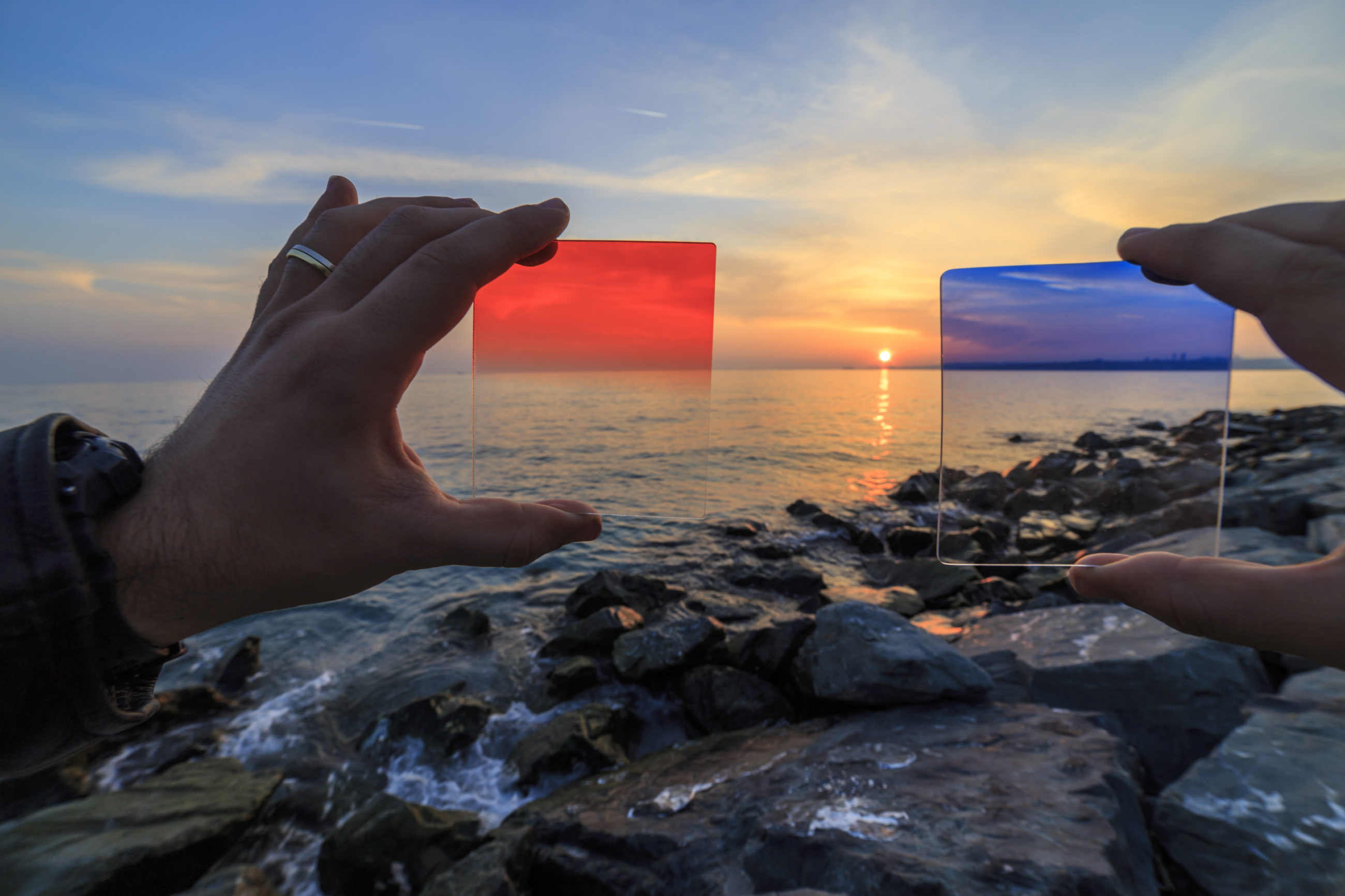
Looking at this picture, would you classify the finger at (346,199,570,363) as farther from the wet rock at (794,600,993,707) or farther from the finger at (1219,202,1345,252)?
the wet rock at (794,600,993,707)

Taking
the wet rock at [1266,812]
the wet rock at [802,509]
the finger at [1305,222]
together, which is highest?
the finger at [1305,222]

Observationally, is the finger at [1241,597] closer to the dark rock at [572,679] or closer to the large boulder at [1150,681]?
the large boulder at [1150,681]

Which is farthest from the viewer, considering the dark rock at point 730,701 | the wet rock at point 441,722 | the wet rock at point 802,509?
the wet rock at point 802,509

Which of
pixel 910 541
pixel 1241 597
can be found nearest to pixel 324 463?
pixel 1241 597

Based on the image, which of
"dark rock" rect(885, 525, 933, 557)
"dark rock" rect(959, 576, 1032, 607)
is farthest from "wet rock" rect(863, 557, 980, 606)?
"dark rock" rect(885, 525, 933, 557)

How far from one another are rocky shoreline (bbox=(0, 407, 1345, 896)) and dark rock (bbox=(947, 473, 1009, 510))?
1 centimetres

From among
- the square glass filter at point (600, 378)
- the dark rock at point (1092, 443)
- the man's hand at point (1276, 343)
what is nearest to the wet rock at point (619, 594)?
the square glass filter at point (600, 378)

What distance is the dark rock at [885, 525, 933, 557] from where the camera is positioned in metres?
9.77

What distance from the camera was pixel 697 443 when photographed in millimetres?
2730

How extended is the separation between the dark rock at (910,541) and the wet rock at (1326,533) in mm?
4528

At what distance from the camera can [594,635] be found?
622cm

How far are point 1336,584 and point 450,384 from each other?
33.4 m

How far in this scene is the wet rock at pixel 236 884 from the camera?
2.95 m

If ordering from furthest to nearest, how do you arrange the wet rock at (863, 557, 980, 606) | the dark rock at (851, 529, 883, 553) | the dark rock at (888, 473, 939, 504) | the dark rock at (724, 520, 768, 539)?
the dark rock at (888, 473, 939, 504) < the dark rock at (724, 520, 768, 539) < the dark rock at (851, 529, 883, 553) < the wet rock at (863, 557, 980, 606)
